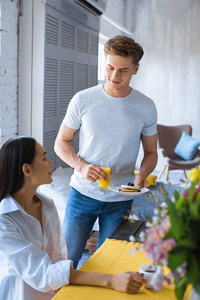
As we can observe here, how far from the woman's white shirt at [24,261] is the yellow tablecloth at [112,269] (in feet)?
0.25

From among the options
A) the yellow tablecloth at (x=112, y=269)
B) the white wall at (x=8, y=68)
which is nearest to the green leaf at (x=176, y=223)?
the yellow tablecloth at (x=112, y=269)

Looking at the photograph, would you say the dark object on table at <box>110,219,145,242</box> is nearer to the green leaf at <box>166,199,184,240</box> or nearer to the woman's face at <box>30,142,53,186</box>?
the woman's face at <box>30,142,53,186</box>

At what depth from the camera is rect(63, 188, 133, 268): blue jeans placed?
7.08 feet

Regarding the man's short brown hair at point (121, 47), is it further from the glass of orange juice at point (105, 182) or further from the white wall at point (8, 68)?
the white wall at point (8, 68)

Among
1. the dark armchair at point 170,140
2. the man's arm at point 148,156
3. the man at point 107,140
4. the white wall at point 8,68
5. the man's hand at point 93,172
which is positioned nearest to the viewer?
the man's hand at point 93,172

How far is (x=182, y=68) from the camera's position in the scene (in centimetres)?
764

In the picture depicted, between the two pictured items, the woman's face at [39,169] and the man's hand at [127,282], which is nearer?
the man's hand at [127,282]

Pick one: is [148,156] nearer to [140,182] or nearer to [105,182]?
[140,182]

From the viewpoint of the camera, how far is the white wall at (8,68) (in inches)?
120

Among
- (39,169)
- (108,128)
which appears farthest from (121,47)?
(39,169)

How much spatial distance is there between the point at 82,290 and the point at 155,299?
9.0 inches

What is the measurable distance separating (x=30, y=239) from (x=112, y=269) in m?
0.32

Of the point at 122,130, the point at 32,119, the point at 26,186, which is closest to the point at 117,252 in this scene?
the point at 26,186

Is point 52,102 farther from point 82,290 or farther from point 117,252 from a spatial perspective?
point 82,290
